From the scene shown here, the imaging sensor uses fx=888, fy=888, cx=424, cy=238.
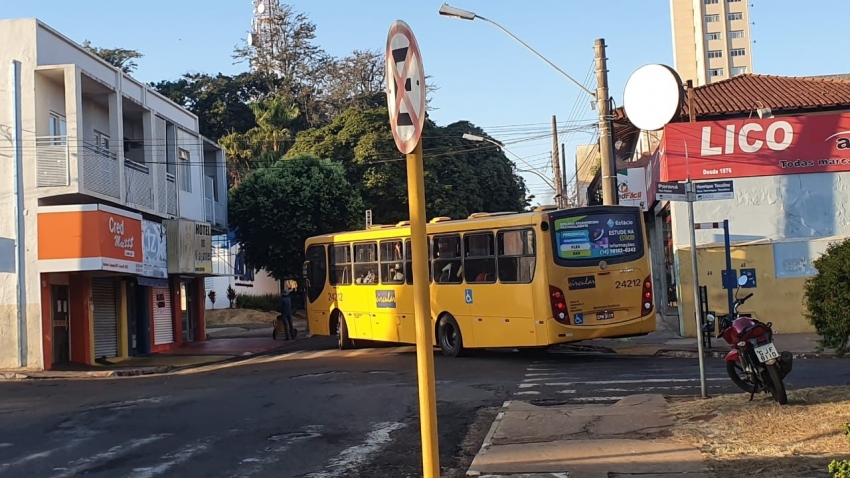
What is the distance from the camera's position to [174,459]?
9.02 m

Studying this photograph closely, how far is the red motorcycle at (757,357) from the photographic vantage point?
923 centimetres

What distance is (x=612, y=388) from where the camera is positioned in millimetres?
12469

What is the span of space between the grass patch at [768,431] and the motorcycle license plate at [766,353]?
19.6 inches

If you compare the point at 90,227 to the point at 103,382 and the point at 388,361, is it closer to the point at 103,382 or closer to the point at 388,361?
the point at 103,382

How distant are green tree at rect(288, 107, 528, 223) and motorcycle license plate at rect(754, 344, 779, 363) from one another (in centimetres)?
3747

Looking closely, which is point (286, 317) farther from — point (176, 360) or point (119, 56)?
point (119, 56)

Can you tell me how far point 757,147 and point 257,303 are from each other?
110 ft

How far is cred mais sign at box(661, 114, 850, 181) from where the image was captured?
827 inches

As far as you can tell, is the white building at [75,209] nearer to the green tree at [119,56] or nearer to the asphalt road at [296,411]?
the asphalt road at [296,411]

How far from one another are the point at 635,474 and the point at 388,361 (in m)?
11.9

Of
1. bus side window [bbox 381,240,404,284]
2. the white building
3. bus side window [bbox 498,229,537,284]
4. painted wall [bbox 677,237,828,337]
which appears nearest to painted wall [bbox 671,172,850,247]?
painted wall [bbox 677,237,828,337]

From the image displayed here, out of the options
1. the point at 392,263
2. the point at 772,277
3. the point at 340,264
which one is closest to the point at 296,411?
the point at 392,263

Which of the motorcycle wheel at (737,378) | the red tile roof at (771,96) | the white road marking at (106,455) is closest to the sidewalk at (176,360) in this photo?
the white road marking at (106,455)

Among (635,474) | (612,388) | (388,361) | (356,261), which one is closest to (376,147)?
(356,261)
